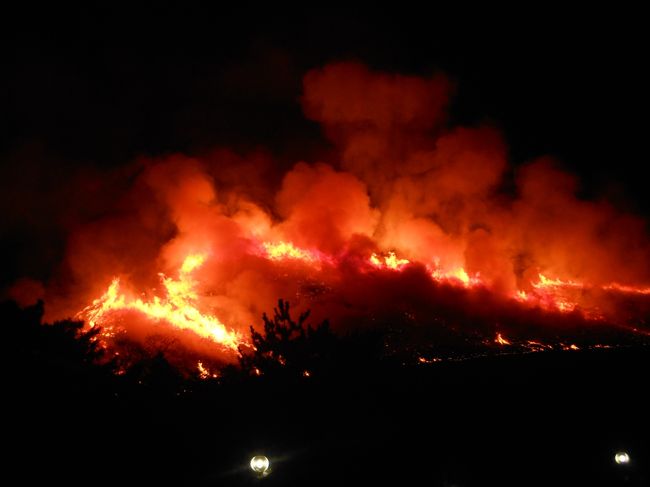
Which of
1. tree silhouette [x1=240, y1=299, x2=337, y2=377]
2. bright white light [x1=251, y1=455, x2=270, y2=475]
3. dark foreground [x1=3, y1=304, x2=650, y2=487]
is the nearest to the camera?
dark foreground [x1=3, y1=304, x2=650, y2=487]

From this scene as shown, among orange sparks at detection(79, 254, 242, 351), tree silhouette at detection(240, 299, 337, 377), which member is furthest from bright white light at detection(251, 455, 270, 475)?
orange sparks at detection(79, 254, 242, 351)

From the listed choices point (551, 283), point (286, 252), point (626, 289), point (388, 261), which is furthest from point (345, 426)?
point (626, 289)

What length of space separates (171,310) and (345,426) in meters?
16.6

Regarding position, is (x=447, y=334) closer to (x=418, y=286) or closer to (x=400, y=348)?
(x=400, y=348)

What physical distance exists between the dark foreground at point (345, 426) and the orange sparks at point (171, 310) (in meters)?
11.3

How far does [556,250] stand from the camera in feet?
102

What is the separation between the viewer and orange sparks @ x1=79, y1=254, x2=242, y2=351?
22.4m

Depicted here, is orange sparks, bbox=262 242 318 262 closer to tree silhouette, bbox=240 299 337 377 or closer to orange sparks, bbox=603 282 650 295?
tree silhouette, bbox=240 299 337 377

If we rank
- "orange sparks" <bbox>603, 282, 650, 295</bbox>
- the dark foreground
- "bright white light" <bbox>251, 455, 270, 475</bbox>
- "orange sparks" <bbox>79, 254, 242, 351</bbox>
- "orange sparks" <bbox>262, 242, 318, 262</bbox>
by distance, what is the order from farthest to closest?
"orange sparks" <bbox>603, 282, 650, 295</bbox> < "orange sparks" <bbox>262, 242, 318, 262</bbox> < "orange sparks" <bbox>79, 254, 242, 351</bbox> < "bright white light" <bbox>251, 455, 270, 475</bbox> < the dark foreground

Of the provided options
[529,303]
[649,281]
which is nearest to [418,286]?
[529,303]

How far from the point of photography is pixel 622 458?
9844mm

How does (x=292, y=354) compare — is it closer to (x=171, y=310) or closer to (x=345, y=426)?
(x=345, y=426)

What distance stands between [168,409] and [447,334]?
619 inches

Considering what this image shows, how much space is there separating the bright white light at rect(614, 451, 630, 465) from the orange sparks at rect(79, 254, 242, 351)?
52.5ft
